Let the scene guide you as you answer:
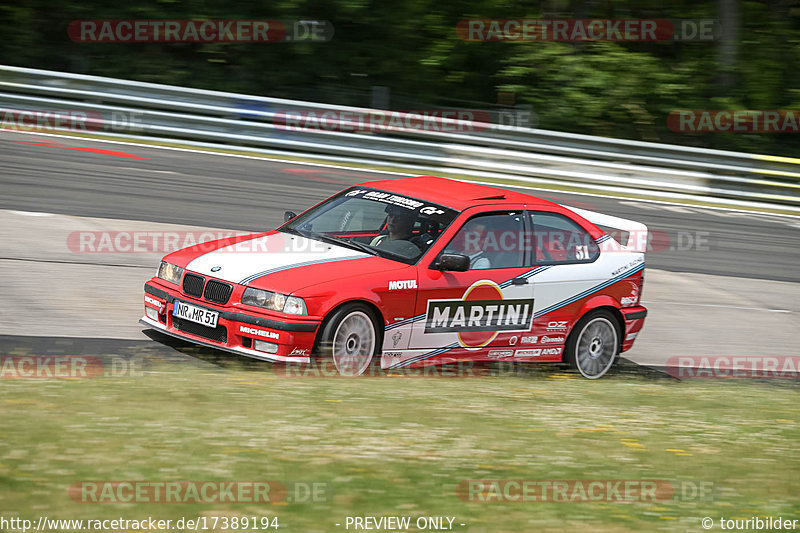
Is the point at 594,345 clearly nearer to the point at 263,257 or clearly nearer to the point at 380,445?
the point at 263,257

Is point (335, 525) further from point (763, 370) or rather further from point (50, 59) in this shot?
point (50, 59)

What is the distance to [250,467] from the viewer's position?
4273 mm

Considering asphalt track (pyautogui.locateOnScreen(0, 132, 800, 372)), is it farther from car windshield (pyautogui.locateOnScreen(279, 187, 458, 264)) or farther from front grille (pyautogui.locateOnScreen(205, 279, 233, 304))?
car windshield (pyautogui.locateOnScreen(279, 187, 458, 264))

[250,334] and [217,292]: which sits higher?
[217,292]

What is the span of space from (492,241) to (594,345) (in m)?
1.49

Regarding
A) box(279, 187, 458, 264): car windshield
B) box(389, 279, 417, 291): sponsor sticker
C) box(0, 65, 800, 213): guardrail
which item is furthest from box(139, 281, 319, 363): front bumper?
box(0, 65, 800, 213): guardrail

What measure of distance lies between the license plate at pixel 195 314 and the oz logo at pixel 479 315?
5.39ft

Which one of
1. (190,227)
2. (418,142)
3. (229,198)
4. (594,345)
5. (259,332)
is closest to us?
(259,332)

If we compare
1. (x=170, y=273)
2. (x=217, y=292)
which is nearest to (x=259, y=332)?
(x=217, y=292)

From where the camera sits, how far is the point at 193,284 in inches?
285

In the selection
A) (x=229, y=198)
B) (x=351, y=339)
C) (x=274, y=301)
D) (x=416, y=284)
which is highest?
(x=229, y=198)

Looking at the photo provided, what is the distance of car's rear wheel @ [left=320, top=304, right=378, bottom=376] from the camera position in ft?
22.7

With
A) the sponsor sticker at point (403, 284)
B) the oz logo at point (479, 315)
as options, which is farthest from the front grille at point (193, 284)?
the oz logo at point (479, 315)

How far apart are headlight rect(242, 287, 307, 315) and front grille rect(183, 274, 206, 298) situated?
0.44 m
